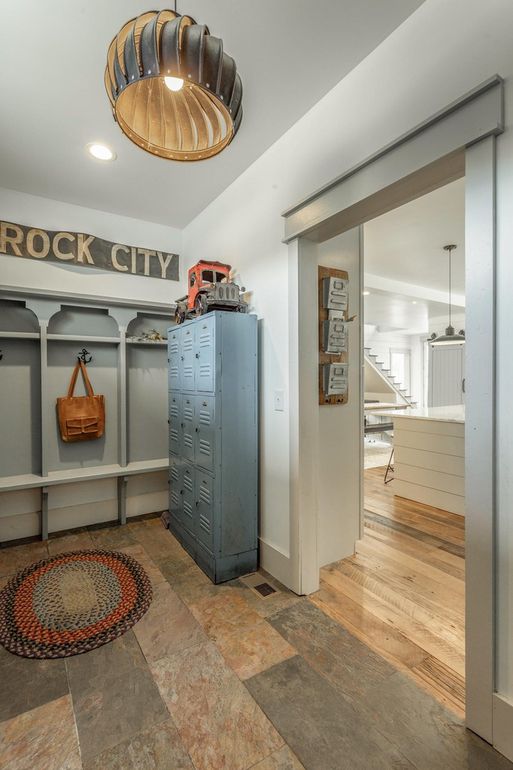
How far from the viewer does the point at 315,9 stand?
62.8 inches

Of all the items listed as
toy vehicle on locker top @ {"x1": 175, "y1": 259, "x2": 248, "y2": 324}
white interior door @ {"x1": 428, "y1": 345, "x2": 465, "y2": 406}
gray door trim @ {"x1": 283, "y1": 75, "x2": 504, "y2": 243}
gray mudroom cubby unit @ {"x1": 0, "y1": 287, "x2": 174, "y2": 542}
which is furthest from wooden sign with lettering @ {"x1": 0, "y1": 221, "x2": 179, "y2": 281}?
white interior door @ {"x1": 428, "y1": 345, "x2": 465, "y2": 406}

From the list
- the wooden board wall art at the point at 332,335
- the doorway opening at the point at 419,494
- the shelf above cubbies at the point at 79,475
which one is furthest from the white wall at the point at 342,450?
the shelf above cubbies at the point at 79,475

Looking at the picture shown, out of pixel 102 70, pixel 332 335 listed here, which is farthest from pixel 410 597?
pixel 102 70

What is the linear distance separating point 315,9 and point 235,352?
5.60 ft

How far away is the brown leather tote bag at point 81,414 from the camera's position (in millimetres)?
3297

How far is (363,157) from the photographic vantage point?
5.94 ft

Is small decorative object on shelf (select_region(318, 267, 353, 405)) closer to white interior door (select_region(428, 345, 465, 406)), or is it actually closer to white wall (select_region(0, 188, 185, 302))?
white wall (select_region(0, 188, 185, 302))

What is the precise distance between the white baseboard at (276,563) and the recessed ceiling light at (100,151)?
289cm

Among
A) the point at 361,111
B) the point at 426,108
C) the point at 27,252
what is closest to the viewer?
the point at 426,108

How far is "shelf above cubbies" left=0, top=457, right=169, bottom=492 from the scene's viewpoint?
3.00 meters

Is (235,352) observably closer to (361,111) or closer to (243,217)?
(243,217)

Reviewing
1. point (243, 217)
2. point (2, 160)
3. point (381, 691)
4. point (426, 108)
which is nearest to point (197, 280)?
point (243, 217)

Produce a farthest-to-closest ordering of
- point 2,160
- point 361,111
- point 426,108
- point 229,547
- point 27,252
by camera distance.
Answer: point 27,252 → point 2,160 → point 229,547 → point 361,111 → point 426,108

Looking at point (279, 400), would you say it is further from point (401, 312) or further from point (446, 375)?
point (446, 375)
